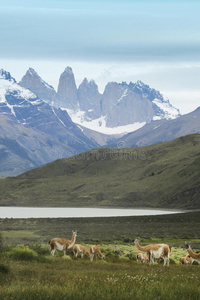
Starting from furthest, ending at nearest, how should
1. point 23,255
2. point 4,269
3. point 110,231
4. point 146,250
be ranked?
1. point 110,231
2. point 23,255
3. point 146,250
4. point 4,269

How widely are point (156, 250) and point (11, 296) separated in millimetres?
16127

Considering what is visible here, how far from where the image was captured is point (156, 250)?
28828 mm

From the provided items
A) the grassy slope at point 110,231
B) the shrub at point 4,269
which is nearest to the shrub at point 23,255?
the shrub at point 4,269

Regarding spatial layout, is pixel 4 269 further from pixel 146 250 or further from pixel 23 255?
pixel 146 250

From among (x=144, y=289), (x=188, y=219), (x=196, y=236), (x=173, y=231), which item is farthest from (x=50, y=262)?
(x=188, y=219)

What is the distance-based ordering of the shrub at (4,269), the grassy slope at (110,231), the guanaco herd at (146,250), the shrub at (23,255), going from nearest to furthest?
the shrub at (4,269) < the guanaco herd at (146,250) < the shrub at (23,255) < the grassy slope at (110,231)

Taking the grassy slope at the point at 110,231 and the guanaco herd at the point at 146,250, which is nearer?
the guanaco herd at the point at 146,250

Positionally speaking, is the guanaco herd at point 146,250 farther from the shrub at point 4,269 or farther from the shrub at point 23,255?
the shrub at point 4,269

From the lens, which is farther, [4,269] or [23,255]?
[23,255]

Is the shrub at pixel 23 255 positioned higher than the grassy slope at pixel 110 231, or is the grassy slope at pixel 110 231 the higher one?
the grassy slope at pixel 110 231

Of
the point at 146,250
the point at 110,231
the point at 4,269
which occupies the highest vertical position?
the point at 110,231

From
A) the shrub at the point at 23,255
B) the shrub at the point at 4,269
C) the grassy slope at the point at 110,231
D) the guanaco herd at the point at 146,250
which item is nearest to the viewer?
the shrub at the point at 4,269

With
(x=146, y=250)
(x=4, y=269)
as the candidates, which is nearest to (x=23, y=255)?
(x=146, y=250)

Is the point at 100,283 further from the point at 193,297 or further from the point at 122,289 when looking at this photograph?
the point at 193,297
